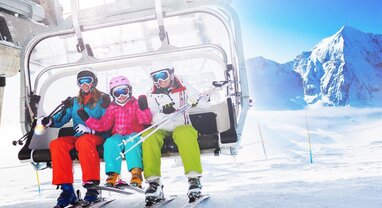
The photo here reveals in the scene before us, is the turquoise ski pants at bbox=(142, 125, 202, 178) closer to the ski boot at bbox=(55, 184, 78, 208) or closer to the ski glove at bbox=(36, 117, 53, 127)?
the ski boot at bbox=(55, 184, 78, 208)

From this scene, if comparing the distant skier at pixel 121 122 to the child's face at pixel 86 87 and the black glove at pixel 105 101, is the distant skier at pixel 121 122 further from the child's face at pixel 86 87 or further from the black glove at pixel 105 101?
the child's face at pixel 86 87

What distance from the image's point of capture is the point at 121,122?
323 centimetres

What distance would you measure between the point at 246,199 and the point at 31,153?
2046 mm

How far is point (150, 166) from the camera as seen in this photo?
3.02 metres

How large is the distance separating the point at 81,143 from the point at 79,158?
0.40 feet

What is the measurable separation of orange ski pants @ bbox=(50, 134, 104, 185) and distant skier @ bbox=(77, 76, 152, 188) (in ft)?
0.37

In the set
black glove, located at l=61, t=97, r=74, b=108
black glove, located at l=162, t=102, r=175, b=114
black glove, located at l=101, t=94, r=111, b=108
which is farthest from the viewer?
black glove, located at l=61, t=97, r=74, b=108

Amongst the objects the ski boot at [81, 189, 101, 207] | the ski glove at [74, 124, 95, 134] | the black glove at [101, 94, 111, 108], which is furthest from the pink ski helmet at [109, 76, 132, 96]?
the ski boot at [81, 189, 101, 207]

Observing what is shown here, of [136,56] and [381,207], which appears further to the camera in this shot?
[136,56]

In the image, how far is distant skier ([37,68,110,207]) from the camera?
303cm

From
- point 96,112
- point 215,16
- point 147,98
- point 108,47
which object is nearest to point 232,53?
point 215,16

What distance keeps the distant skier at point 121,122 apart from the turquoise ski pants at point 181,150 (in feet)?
0.26

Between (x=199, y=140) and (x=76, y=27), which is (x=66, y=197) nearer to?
(x=199, y=140)

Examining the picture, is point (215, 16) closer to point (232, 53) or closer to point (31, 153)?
point (232, 53)
